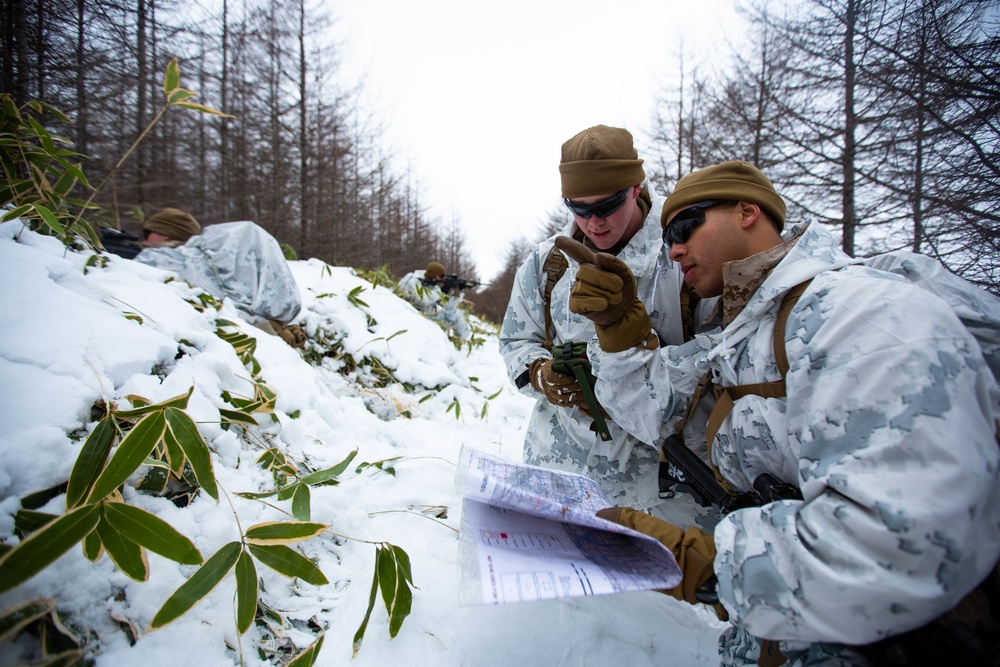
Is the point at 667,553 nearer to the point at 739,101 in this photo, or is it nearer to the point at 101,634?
the point at 101,634

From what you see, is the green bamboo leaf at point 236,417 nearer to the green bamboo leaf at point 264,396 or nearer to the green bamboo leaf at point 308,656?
the green bamboo leaf at point 264,396

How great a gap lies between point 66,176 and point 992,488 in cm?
276

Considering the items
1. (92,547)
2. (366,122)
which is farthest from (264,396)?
(366,122)

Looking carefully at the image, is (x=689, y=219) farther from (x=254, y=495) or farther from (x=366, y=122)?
(x=366, y=122)

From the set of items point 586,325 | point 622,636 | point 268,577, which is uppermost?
point 586,325

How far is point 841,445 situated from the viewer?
2.28ft

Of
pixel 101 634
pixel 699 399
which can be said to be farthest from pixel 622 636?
pixel 101 634

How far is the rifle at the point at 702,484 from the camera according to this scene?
0.92m

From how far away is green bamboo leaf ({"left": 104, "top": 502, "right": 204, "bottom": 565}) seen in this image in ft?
2.42

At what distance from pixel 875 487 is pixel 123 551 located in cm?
125

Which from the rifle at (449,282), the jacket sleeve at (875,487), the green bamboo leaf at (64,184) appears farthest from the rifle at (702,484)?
the rifle at (449,282)

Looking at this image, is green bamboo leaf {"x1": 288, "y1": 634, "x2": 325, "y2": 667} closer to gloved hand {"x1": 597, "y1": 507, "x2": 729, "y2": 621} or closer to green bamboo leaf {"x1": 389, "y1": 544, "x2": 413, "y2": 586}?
green bamboo leaf {"x1": 389, "y1": 544, "x2": 413, "y2": 586}

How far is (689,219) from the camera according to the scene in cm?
109

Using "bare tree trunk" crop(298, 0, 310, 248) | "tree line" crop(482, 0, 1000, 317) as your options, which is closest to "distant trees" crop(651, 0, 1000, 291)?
"tree line" crop(482, 0, 1000, 317)
